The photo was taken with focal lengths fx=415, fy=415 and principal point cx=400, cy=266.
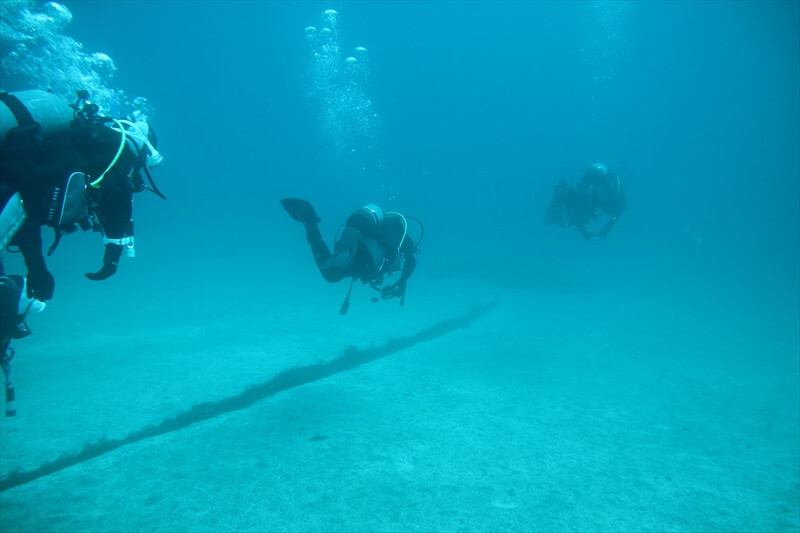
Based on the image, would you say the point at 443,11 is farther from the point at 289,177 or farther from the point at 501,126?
the point at 289,177

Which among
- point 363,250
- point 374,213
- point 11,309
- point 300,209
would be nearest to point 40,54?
point 300,209

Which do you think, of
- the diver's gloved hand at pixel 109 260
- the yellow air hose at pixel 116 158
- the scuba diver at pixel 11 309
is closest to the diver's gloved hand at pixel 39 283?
the diver's gloved hand at pixel 109 260

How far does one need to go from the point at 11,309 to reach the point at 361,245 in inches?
143

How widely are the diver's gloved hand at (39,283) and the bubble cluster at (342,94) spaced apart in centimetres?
5801

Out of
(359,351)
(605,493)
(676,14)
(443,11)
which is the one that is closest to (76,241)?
(359,351)

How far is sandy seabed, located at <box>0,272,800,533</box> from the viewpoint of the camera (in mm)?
4266

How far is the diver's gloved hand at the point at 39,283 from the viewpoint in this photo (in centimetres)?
300

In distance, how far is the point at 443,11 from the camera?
75000 millimetres

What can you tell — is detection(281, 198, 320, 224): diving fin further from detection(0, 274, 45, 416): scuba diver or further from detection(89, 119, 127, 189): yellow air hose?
detection(0, 274, 45, 416): scuba diver

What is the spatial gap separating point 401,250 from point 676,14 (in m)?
86.9

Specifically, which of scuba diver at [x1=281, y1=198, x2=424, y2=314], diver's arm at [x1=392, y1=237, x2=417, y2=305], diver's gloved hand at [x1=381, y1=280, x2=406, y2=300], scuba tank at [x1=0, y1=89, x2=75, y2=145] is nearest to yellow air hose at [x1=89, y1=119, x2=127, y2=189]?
scuba tank at [x1=0, y1=89, x2=75, y2=145]

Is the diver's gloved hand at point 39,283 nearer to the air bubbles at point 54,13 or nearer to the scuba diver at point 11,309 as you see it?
the scuba diver at point 11,309

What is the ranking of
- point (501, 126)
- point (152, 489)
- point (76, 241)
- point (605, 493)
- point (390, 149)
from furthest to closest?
point (390, 149)
point (501, 126)
point (76, 241)
point (605, 493)
point (152, 489)

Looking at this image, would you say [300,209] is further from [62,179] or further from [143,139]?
[62,179]
